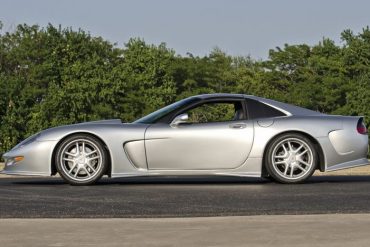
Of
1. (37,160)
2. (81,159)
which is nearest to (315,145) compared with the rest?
(81,159)

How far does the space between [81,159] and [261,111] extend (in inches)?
89.4

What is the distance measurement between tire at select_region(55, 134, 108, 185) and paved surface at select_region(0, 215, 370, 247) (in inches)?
131

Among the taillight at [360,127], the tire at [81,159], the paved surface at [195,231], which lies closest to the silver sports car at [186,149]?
the tire at [81,159]

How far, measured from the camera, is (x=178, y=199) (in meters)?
7.45

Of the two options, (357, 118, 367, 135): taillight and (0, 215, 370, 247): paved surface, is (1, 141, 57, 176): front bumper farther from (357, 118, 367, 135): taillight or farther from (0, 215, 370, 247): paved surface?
(357, 118, 367, 135): taillight

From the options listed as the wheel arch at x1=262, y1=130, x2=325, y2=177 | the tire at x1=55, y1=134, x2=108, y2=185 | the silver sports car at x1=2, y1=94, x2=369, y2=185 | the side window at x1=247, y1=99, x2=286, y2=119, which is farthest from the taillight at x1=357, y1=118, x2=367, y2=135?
the tire at x1=55, y1=134, x2=108, y2=185

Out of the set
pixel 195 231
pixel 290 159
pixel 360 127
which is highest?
pixel 360 127

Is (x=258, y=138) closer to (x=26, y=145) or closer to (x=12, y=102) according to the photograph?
(x=26, y=145)

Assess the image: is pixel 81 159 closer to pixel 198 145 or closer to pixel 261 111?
pixel 198 145

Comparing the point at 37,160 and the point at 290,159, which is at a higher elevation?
the point at 37,160

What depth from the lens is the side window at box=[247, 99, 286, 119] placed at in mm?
9680

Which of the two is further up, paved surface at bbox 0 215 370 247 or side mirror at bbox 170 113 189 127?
side mirror at bbox 170 113 189 127

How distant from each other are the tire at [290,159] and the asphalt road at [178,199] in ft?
0.52

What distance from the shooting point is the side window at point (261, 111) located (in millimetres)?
9680
